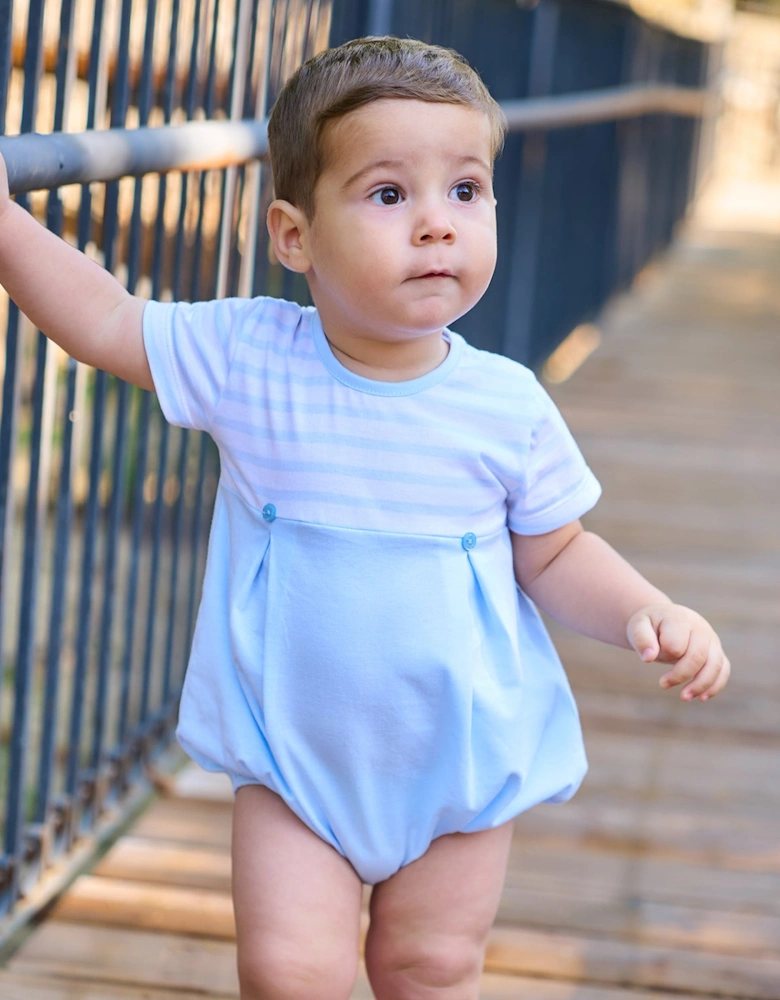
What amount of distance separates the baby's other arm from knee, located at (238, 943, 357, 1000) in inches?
18.2

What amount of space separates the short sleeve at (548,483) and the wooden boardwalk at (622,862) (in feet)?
2.98

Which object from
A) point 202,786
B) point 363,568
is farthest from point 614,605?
point 202,786

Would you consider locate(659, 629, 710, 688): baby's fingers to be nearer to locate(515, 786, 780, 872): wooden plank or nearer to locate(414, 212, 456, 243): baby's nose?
locate(414, 212, 456, 243): baby's nose

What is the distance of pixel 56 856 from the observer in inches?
99.0

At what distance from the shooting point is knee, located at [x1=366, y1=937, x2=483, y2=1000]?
1.71 metres

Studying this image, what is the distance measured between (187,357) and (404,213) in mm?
315

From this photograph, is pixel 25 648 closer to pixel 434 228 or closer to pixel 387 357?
pixel 387 357

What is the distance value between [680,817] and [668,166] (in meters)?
8.10

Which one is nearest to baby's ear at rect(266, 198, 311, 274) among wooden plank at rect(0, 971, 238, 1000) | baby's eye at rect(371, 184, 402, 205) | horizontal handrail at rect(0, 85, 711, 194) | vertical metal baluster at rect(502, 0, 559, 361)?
baby's eye at rect(371, 184, 402, 205)

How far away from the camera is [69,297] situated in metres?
1.59

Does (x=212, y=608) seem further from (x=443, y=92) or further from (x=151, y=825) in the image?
(x=151, y=825)

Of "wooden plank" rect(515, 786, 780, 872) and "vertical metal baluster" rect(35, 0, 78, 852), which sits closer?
"vertical metal baluster" rect(35, 0, 78, 852)

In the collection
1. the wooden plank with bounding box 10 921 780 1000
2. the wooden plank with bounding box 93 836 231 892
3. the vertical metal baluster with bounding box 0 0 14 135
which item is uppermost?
the vertical metal baluster with bounding box 0 0 14 135

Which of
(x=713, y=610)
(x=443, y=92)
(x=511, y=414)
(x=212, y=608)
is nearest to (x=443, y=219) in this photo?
(x=443, y=92)
